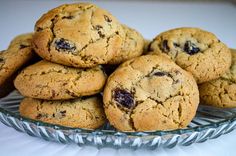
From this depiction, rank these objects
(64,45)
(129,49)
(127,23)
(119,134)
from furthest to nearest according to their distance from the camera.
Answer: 1. (127,23)
2. (129,49)
3. (64,45)
4. (119,134)

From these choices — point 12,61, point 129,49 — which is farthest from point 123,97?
point 12,61

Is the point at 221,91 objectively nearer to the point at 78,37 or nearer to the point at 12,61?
the point at 78,37

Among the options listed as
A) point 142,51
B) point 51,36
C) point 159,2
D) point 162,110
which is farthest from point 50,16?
point 159,2

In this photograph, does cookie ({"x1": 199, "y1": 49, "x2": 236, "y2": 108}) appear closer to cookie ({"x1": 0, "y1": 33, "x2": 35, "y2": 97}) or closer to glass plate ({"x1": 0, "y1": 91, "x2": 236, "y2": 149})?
glass plate ({"x1": 0, "y1": 91, "x2": 236, "y2": 149})

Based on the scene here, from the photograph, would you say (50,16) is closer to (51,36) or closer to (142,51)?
(51,36)

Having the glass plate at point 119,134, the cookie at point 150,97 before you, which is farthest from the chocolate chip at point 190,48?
the glass plate at point 119,134

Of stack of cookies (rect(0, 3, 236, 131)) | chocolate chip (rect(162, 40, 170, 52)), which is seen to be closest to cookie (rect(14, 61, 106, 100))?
stack of cookies (rect(0, 3, 236, 131))
